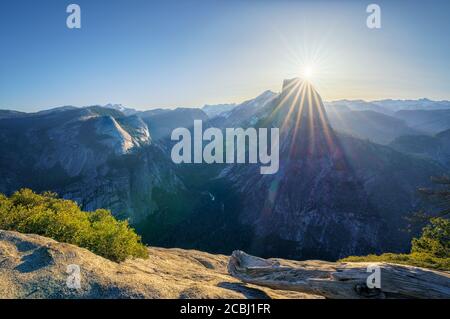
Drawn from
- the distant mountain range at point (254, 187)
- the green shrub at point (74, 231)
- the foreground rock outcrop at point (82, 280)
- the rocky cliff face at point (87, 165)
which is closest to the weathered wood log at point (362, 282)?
the foreground rock outcrop at point (82, 280)

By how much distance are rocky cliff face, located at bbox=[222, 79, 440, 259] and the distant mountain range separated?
0.51 meters

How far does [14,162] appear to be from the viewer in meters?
148

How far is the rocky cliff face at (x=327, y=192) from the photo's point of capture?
389 feet

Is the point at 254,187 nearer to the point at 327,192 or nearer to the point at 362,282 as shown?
the point at 327,192

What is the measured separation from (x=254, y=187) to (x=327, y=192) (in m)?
40.2

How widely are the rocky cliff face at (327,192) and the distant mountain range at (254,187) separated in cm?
51

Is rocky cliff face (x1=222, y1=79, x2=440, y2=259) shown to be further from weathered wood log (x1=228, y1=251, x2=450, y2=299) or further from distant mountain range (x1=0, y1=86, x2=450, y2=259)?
weathered wood log (x1=228, y1=251, x2=450, y2=299)

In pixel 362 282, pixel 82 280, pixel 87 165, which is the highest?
pixel 82 280

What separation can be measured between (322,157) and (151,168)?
97.8m

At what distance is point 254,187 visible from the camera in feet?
525

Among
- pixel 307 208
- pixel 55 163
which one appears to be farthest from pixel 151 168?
pixel 307 208

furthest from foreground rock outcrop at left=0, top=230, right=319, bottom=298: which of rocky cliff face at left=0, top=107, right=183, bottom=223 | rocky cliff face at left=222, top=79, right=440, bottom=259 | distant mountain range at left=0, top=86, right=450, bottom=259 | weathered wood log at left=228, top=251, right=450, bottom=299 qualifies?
rocky cliff face at left=0, top=107, right=183, bottom=223

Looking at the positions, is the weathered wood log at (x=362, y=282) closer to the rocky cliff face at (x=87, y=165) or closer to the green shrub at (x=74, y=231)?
the green shrub at (x=74, y=231)

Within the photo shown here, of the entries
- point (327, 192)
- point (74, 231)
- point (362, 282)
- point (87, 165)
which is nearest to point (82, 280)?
point (74, 231)
